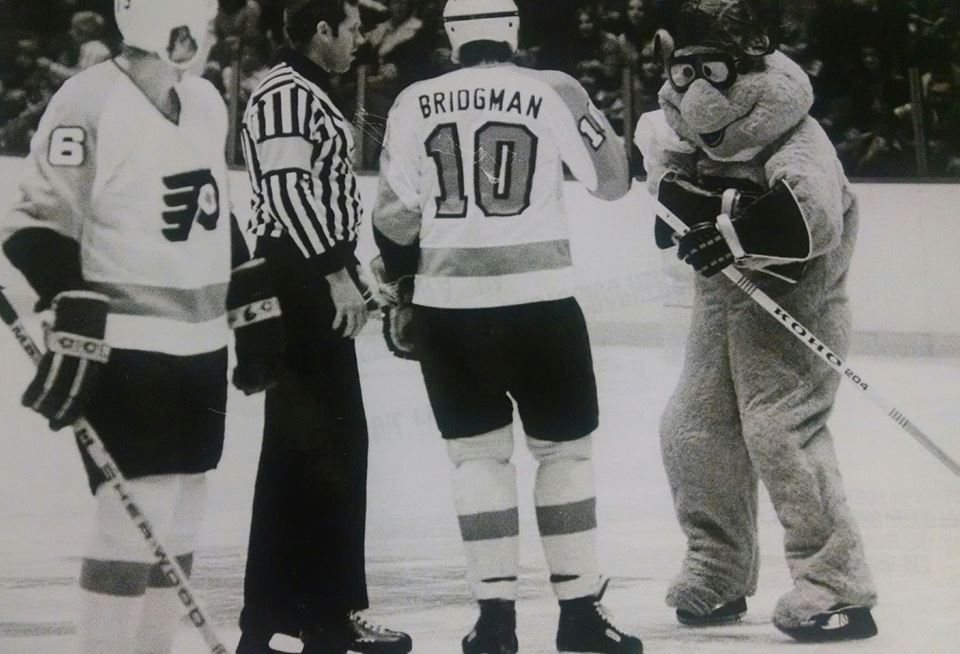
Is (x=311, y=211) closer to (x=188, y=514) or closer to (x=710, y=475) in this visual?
(x=188, y=514)

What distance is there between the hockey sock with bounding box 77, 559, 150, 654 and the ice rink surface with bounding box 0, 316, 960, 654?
0.27ft


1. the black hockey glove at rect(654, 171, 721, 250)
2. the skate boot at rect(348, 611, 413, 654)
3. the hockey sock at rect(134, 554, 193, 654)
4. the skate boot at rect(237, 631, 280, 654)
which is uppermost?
the black hockey glove at rect(654, 171, 721, 250)

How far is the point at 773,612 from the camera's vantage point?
259 centimetres

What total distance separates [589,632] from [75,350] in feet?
3.36

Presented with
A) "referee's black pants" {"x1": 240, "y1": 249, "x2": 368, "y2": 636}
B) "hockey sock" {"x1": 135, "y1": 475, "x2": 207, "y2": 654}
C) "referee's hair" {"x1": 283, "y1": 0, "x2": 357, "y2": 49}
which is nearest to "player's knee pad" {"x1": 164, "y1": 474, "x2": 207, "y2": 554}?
"hockey sock" {"x1": 135, "y1": 475, "x2": 207, "y2": 654}

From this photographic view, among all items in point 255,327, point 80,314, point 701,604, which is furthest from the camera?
point 701,604

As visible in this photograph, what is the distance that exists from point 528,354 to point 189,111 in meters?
0.72

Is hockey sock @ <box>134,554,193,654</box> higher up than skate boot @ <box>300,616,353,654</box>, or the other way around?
hockey sock @ <box>134,554,193,654</box>

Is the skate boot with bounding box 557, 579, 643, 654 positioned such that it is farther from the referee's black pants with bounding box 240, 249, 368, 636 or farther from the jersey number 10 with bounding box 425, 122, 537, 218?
the jersey number 10 with bounding box 425, 122, 537, 218

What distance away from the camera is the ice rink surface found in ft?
8.30

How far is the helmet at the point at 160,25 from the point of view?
2443mm

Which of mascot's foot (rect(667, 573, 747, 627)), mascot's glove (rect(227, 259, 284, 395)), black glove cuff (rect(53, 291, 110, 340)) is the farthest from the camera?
mascot's foot (rect(667, 573, 747, 627))

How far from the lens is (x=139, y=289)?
2.42m

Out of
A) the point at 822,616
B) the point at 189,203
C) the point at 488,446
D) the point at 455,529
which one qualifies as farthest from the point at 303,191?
the point at 822,616
